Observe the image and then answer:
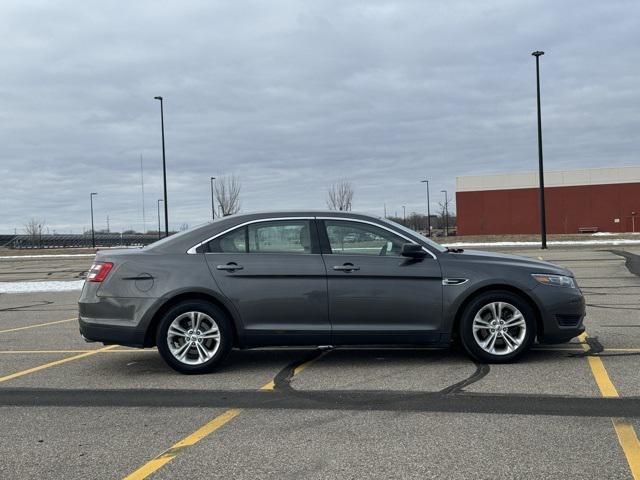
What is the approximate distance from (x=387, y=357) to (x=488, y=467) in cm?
336

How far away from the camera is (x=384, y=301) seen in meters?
6.60

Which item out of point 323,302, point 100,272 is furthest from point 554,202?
point 100,272

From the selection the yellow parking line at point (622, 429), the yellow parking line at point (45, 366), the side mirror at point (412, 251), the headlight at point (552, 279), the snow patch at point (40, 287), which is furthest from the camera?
the snow patch at point (40, 287)

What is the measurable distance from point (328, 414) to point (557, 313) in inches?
112

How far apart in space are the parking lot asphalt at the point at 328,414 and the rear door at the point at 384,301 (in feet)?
1.30

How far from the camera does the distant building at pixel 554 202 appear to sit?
57812 mm

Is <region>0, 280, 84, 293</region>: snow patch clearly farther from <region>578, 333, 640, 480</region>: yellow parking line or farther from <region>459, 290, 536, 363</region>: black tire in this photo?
<region>578, 333, 640, 480</region>: yellow parking line

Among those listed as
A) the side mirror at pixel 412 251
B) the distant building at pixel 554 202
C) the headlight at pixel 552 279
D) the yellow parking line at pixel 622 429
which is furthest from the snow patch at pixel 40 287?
the distant building at pixel 554 202

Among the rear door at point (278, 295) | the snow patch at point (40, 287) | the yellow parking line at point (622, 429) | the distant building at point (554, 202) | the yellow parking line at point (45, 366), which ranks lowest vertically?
the yellow parking line at point (622, 429)

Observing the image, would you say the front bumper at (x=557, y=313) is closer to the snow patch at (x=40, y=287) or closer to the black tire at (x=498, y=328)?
the black tire at (x=498, y=328)

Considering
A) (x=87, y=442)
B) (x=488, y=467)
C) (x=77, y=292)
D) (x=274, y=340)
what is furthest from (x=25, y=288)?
(x=488, y=467)

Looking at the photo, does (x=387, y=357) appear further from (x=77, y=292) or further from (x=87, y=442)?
(x=77, y=292)

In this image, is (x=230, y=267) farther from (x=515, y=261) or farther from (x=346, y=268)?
(x=515, y=261)

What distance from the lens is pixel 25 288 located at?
729 inches
